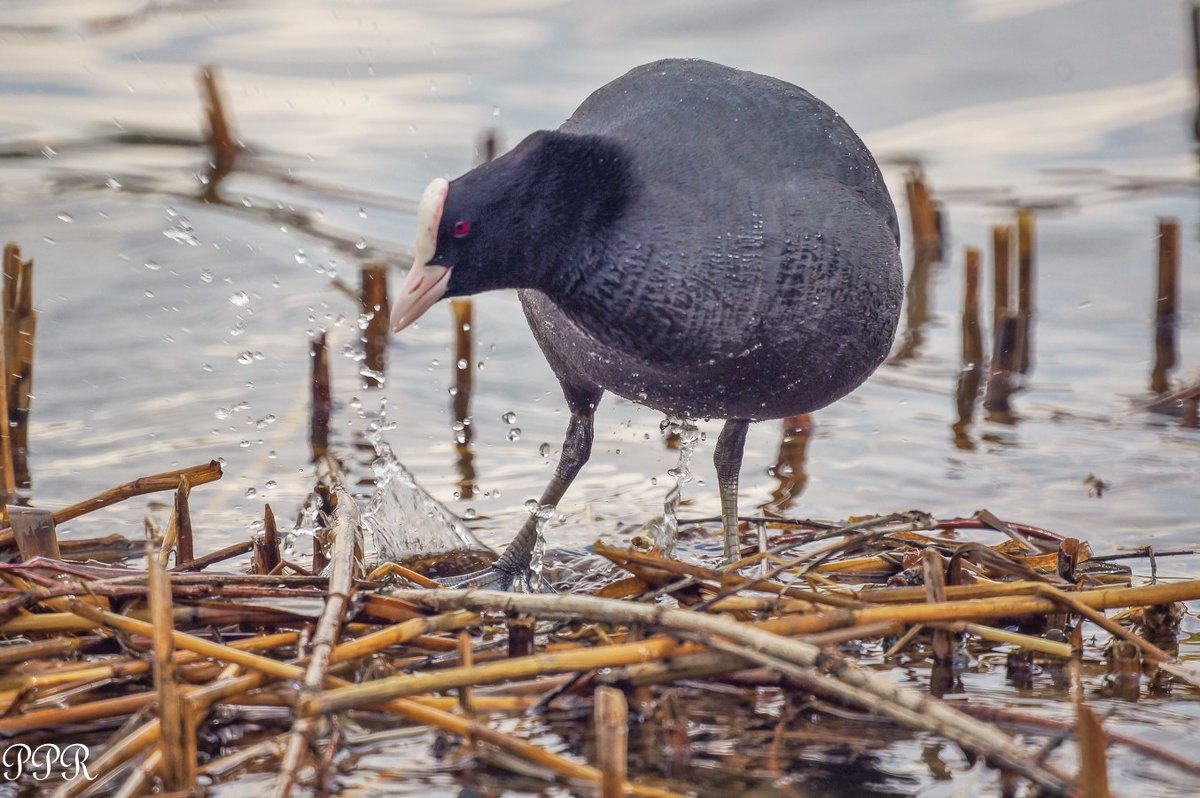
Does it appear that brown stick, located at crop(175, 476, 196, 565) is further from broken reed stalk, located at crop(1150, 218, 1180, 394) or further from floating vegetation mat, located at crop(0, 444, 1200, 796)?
broken reed stalk, located at crop(1150, 218, 1180, 394)

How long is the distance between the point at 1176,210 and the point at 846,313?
488 cm

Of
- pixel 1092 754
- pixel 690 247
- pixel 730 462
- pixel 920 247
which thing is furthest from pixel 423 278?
pixel 920 247

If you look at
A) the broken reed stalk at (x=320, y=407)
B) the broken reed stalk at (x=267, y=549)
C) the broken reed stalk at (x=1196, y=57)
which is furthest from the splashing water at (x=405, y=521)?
the broken reed stalk at (x=1196, y=57)

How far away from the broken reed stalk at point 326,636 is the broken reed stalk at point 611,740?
435mm

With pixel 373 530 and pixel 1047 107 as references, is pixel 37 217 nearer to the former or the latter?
pixel 373 530

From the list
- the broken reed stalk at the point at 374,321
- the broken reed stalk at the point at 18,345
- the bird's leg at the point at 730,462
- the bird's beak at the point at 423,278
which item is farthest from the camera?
the broken reed stalk at the point at 374,321

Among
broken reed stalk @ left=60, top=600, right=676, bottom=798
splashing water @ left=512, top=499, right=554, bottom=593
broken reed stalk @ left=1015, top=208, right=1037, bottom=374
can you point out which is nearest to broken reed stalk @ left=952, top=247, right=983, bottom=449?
broken reed stalk @ left=1015, top=208, right=1037, bottom=374

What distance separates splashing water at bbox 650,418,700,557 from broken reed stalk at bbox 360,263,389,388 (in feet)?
4.02

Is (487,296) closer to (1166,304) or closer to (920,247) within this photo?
(920,247)

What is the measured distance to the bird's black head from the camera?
124 inches

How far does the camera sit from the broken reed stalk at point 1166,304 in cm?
595

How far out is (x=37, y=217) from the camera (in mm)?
7227

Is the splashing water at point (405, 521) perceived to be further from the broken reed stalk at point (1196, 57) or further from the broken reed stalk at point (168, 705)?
the broken reed stalk at point (1196, 57)

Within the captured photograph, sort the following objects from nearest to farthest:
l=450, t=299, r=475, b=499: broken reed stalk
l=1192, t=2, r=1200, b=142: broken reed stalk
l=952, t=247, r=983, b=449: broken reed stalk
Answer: l=450, t=299, r=475, b=499: broken reed stalk < l=952, t=247, r=983, b=449: broken reed stalk < l=1192, t=2, r=1200, b=142: broken reed stalk
